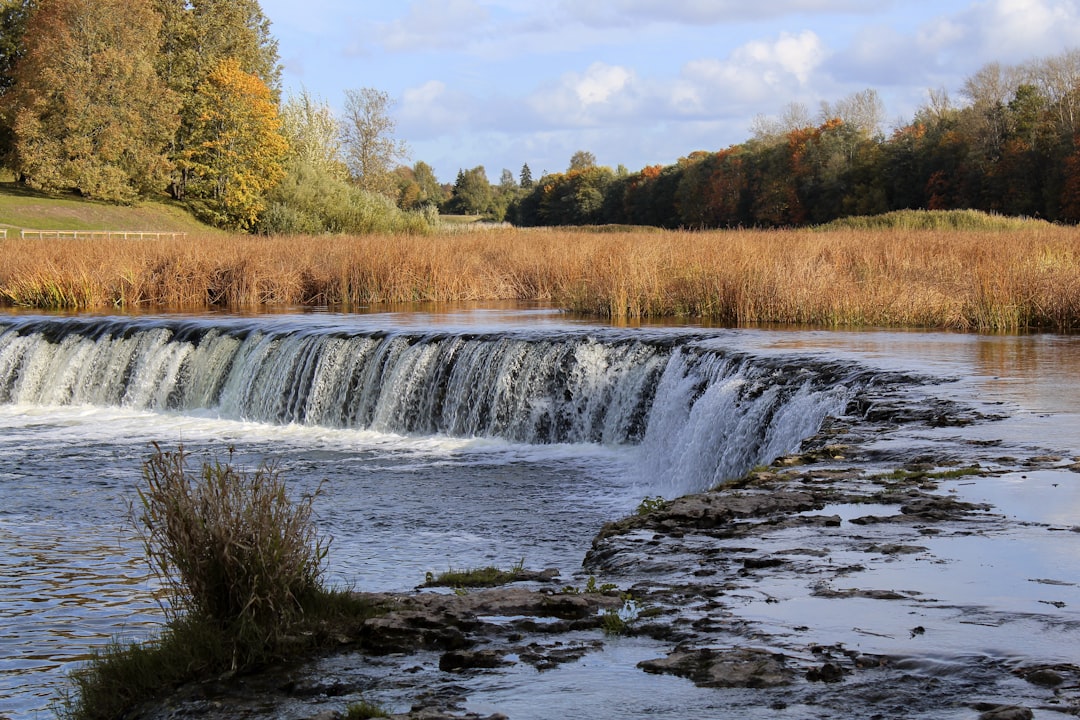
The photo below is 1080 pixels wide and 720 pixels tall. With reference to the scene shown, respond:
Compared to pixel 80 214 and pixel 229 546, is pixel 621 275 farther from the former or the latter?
pixel 80 214

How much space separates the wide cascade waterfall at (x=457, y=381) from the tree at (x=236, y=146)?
35.0 m

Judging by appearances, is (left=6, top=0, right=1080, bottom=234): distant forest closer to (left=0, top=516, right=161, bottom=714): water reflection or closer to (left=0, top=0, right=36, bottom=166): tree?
(left=0, top=0, right=36, bottom=166): tree

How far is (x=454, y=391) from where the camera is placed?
15062mm

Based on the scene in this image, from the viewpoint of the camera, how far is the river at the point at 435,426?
711 cm

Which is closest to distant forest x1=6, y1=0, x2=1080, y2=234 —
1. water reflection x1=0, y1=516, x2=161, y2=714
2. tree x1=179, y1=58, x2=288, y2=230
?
tree x1=179, y1=58, x2=288, y2=230

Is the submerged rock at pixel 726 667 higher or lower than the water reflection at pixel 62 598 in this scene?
higher

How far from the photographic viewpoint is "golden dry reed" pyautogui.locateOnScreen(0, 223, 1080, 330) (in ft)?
56.6

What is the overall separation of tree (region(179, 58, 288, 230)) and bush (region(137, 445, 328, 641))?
50.4m

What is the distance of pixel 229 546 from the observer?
4.54 metres

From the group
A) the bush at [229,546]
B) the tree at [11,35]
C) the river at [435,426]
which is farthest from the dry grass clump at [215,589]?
the tree at [11,35]

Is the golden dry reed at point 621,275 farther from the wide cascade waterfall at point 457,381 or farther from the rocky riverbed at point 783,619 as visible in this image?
the rocky riverbed at point 783,619

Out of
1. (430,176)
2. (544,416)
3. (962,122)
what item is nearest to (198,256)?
(544,416)

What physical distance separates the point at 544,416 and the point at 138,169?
46.3m

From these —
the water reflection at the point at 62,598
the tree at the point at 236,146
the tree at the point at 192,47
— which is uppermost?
the tree at the point at 192,47
